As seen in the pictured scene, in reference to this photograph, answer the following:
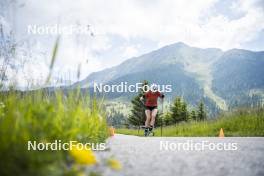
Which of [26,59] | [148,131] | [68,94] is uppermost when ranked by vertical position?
[26,59]

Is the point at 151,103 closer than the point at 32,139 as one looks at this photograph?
No

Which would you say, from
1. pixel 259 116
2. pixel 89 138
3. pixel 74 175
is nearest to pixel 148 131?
pixel 259 116

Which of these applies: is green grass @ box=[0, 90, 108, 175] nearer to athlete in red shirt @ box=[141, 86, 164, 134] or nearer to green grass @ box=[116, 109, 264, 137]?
athlete in red shirt @ box=[141, 86, 164, 134]

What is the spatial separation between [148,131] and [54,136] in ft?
36.3

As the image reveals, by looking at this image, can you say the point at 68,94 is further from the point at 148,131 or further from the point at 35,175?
the point at 148,131

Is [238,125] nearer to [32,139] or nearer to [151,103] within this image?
[151,103]

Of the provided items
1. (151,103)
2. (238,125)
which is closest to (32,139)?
(151,103)

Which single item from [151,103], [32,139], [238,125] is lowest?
[238,125]

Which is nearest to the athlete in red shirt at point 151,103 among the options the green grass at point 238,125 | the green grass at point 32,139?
the green grass at point 238,125

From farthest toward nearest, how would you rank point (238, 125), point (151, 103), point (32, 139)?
point (238, 125), point (151, 103), point (32, 139)

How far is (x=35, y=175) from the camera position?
6.71 ft

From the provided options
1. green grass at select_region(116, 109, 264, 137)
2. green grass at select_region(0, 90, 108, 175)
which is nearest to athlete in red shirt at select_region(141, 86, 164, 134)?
green grass at select_region(116, 109, 264, 137)

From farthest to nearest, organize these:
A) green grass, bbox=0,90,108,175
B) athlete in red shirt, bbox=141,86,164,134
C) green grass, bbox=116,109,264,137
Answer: athlete in red shirt, bbox=141,86,164,134 < green grass, bbox=116,109,264,137 < green grass, bbox=0,90,108,175

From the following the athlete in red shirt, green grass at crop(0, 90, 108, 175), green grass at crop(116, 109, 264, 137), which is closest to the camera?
→ green grass at crop(0, 90, 108, 175)
